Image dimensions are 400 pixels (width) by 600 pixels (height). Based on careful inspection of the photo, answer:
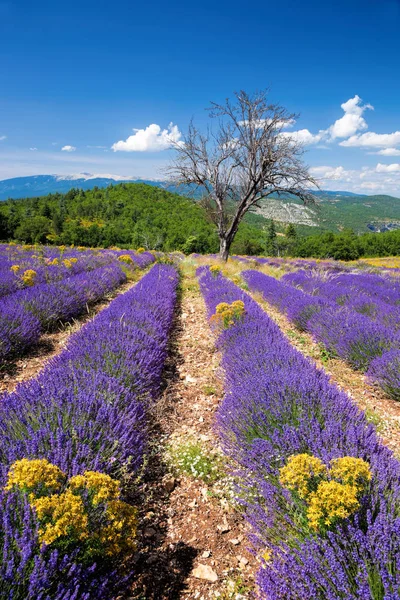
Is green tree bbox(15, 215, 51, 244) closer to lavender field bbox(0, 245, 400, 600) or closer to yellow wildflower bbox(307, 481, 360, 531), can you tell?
lavender field bbox(0, 245, 400, 600)

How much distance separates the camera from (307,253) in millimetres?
76375

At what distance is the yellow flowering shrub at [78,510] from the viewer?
Answer: 4.27ft

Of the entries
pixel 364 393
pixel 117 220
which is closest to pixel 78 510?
pixel 364 393

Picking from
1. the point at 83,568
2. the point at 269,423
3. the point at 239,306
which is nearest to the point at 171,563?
the point at 83,568

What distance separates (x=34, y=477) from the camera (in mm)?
1390

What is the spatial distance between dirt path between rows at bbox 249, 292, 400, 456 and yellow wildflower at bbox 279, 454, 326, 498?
4.60 feet

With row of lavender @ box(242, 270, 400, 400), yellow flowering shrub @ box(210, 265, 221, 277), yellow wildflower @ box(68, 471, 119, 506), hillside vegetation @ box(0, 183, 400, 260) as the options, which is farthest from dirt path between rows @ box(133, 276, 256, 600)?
hillside vegetation @ box(0, 183, 400, 260)

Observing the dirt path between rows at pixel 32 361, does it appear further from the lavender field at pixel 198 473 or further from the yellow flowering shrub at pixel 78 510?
the yellow flowering shrub at pixel 78 510

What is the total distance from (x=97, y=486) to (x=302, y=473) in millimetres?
983

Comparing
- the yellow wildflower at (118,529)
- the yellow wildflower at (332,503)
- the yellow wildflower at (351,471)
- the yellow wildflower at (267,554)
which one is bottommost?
the yellow wildflower at (267,554)

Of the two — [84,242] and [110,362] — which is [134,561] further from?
[84,242]

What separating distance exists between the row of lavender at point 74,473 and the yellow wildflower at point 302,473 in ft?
2.53

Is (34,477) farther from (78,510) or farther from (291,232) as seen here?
(291,232)

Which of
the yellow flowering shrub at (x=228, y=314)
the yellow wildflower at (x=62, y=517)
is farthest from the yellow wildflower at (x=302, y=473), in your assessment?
the yellow flowering shrub at (x=228, y=314)
